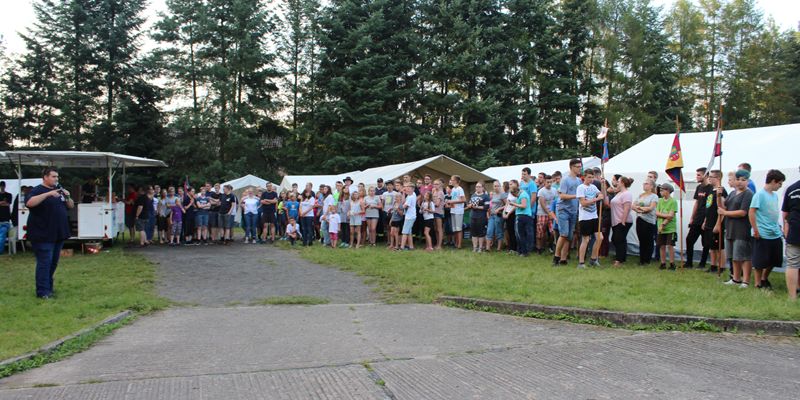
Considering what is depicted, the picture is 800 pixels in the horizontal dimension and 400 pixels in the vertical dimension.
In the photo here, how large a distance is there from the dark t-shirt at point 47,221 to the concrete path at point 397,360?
2.58 m

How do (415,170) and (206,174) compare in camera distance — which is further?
(206,174)

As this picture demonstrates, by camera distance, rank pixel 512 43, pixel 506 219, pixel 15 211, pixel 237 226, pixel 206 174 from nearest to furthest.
Answer: pixel 506 219
pixel 15 211
pixel 237 226
pixel 206 174
pixel 512 43

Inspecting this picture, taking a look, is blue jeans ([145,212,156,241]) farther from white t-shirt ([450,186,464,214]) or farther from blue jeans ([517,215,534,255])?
blue jeans ([517,215,534,255])

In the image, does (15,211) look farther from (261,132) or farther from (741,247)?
(261,132)

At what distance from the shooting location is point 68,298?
306 inches

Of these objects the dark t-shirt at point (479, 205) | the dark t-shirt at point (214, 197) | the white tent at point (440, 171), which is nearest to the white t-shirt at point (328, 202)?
the white tent at point (440, 171)

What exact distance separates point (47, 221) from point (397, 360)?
20.4 feet

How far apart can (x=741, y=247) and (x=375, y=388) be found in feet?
21.9

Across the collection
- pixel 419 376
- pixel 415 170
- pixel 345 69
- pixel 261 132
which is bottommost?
pixel 419 376

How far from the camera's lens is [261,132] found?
4000 cm

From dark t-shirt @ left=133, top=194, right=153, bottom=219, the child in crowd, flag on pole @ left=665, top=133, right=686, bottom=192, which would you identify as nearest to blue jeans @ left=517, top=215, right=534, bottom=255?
the child in crowd

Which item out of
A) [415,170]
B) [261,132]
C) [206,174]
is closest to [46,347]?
[415,170]

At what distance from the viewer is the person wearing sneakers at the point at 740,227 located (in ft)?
26.5

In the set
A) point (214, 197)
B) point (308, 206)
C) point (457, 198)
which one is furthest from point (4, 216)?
point (457, 198)
